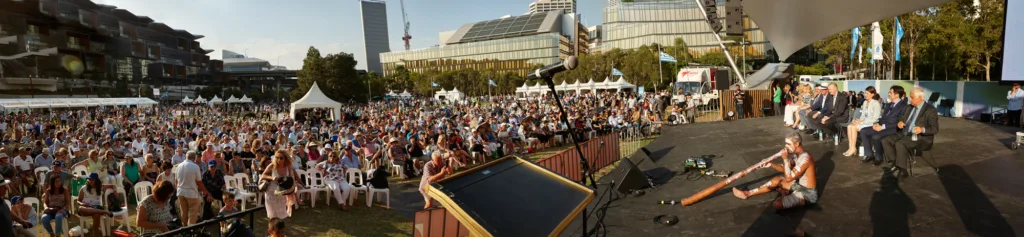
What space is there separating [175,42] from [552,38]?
73.8 meters

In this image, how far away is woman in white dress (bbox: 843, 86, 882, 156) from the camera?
7.29m

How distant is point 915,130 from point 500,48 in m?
104

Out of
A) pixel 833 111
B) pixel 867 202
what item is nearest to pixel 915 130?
pixel 867 202

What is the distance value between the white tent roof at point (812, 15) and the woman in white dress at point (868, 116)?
1.53 metres

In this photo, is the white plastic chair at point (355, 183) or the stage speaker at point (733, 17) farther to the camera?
the stage speaker at point (733, 17)

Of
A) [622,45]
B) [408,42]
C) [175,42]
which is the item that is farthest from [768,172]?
[408,42]

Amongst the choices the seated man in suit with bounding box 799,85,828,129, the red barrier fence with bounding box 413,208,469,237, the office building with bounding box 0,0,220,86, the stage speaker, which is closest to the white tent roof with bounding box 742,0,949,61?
the seated man in suit with bounding box 799,85,828,129

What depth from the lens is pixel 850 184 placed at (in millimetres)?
6398

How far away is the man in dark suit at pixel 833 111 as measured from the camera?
870 centimetres

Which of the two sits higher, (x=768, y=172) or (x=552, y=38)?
(x=552, y=38)

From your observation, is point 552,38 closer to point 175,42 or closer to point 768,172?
point 175,42

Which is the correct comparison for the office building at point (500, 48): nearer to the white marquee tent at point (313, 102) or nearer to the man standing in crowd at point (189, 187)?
the white marquee tent at point (313, 102)

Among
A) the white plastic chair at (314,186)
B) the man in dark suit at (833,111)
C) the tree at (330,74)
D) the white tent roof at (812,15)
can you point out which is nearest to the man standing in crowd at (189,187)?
the white plastic chair at (314,186)

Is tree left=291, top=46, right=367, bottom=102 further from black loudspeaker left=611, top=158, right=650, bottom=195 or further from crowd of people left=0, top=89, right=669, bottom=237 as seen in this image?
black loudspeaker left=611, top=158, right=650, bottom=195
